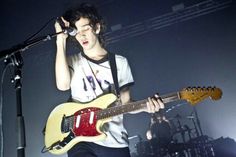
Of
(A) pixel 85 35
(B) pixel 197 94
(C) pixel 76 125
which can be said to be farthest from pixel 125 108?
(A) pixel 85 35

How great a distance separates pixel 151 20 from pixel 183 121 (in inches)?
46.6

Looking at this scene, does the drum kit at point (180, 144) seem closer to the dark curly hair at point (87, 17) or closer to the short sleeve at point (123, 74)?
the short sleeve at point (123, 74)

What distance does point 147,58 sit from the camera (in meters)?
3.33

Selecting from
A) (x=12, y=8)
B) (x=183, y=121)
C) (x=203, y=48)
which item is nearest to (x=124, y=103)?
(x=183, y=121)

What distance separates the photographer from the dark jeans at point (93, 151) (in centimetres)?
200

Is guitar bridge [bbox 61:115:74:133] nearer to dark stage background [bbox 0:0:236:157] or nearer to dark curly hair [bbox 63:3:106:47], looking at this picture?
dark curly hair [bbox 63:3:106:47]

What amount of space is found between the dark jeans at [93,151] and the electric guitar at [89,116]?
0.13ft

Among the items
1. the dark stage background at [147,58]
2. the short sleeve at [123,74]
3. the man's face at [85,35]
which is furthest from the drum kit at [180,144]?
the man's face at [85,35]

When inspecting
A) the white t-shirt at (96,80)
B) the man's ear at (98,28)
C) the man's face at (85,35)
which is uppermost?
the man's ear at (98,28)

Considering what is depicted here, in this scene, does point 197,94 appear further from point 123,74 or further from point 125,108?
point 123,74

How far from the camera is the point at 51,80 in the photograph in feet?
11.9

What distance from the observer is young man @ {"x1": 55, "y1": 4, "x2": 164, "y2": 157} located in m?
2.04

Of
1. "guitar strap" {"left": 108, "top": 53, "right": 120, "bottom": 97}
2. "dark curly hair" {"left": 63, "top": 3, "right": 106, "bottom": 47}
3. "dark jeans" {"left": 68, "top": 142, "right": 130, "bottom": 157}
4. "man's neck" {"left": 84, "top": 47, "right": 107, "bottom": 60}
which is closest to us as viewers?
"dark jeans" {"left": 68, "top": 142, "right": 130, "bottom": 157}

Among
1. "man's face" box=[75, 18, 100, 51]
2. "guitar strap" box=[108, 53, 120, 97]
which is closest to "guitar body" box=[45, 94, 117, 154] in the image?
"guitar strap" box=[108, 53, 120, 97]
